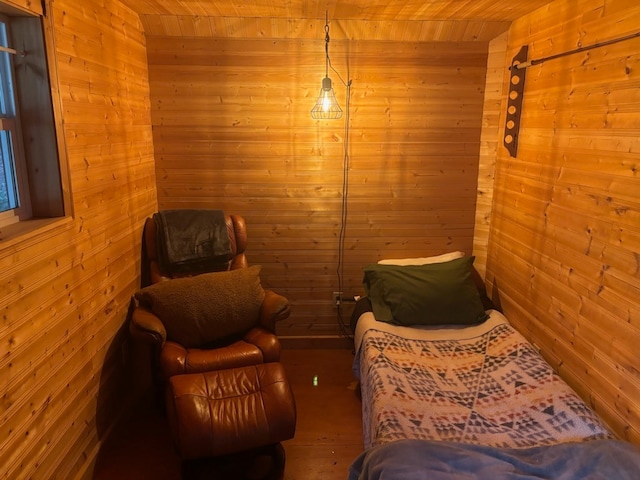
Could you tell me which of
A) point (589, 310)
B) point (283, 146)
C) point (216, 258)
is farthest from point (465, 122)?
point (216, 258)

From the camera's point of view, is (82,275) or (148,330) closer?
(82,275)

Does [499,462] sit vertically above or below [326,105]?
below

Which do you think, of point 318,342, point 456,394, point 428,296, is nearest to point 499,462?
point 456,394

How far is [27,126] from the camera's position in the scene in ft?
6.22

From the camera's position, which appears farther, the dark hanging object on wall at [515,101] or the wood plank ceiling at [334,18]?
the dark hanging object on wall at [515,101]

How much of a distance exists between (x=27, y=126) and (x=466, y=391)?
2.25m

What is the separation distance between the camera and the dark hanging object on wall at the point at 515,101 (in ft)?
9.18

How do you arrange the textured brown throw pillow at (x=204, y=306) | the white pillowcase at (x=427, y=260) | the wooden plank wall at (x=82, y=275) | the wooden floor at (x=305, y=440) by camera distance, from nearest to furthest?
the wooden plank wall at (x=82, y=275)
the wooden floor at (x=305, y=440)
the textured brown throw pillow at (x=204, y=306)
the white pillowcase at (x=427, y=260)

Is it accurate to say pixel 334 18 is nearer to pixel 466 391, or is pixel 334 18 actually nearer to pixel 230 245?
pixel 230 245

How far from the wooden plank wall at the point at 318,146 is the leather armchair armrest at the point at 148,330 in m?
1.08

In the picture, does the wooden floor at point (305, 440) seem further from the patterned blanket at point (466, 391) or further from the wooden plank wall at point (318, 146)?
the wooden plank wall at point (318, 146)

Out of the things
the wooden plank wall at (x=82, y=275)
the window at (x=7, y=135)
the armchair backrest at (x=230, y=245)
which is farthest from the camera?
the armchair backrest at (x=230, y=245)

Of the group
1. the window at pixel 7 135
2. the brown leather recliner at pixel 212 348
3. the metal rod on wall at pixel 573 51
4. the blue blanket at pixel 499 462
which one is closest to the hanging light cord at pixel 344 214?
the brown leather recliner at pixel 212 348

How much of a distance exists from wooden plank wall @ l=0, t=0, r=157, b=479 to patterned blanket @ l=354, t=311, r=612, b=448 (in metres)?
1.33
